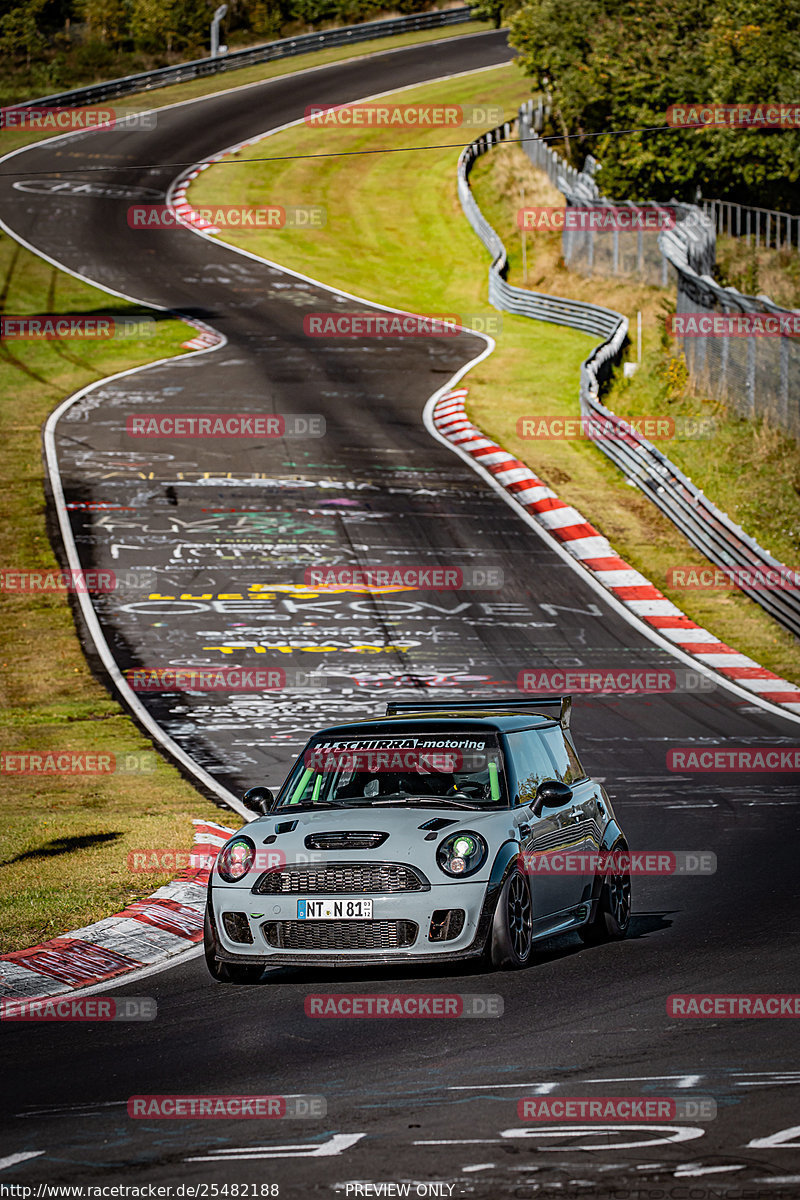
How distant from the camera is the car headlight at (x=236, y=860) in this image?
9219 millimetres

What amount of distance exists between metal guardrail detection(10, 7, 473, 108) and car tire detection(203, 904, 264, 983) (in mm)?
64780

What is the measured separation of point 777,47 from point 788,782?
3245 cm

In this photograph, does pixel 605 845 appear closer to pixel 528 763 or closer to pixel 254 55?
pixel 528 763

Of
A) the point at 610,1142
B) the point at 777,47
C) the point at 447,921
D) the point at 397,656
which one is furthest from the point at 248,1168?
the point at 777,47

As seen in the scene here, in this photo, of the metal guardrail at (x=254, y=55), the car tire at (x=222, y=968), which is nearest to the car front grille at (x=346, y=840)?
the car tire at (x=222, y=968)

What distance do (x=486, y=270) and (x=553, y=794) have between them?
45.2 meters

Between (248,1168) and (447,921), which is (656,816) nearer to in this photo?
(447,921)

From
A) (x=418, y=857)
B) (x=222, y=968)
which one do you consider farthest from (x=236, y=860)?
(x=418, y=857)

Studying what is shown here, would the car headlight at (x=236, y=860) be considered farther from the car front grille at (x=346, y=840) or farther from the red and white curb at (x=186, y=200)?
the red and white curb at (x=186, y=200)

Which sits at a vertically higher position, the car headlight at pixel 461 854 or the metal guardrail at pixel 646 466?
the car headlight at pixel 461 854

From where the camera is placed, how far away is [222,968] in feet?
30.1

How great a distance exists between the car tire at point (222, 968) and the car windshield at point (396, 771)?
1032 millimetres

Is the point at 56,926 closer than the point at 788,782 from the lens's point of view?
Yes

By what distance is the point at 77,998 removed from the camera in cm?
907
